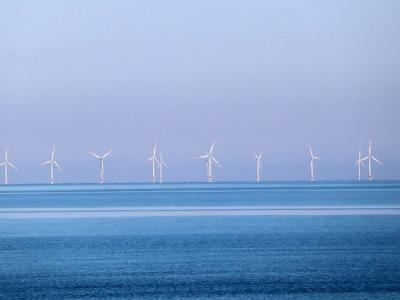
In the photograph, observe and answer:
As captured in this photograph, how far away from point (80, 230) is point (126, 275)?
2209cm

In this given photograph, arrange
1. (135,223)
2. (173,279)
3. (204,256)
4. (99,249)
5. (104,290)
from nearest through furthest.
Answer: (104,290) → (173,279) → (204,256) → (99,249) → (135,223)

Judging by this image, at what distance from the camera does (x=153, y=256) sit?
3158 centimetres

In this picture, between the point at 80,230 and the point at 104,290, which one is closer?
the point at 104,290

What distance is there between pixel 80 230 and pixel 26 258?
1588cm

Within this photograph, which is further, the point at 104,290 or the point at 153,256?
the point at 153,256

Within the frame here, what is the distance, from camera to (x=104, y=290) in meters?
22.8

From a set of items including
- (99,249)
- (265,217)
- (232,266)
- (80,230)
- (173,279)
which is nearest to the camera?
(173,279)

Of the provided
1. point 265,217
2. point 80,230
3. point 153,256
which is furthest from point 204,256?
point 265,217

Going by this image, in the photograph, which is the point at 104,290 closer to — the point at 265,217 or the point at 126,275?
the point at 126,275

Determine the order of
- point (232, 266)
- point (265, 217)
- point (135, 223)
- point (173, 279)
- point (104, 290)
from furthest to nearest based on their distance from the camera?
point (265, 217) < point (135, 223) < point (232, 266) < point (173, 279) < point (104, 290)

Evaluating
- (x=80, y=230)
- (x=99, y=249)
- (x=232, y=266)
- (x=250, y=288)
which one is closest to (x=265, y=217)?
(x=80, y=230)

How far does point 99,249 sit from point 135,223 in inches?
748

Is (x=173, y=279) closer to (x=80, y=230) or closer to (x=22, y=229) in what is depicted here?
(x=80, y=230)

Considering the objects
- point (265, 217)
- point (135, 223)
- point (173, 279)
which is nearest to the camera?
point (173, 279)
